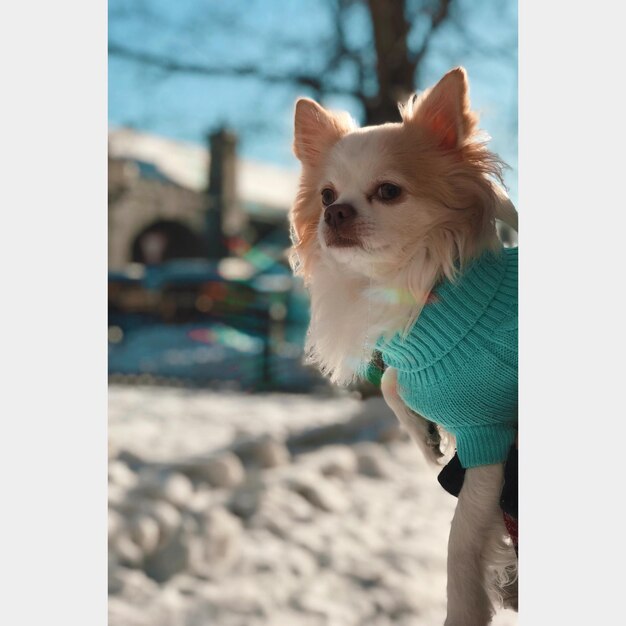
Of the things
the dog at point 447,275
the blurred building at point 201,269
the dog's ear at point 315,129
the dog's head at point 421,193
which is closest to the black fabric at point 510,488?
the dog at point 447,275

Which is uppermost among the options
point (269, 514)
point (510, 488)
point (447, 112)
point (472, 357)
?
point (447, 112)

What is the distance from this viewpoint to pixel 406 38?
5.24ft

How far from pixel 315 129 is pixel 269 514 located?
1.05 meters

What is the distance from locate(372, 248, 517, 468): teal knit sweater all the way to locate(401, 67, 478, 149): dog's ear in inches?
7.2

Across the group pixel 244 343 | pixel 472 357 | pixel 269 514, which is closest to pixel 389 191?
pixel 472 357

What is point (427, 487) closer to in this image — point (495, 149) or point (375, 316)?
point (375, 316)

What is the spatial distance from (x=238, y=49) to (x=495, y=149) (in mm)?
1056

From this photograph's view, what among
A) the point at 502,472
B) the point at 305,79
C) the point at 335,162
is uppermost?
the point at 305,79

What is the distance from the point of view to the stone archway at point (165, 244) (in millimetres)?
1982

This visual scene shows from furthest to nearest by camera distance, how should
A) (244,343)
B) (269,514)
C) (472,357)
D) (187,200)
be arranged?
(244,343), (187,200), (269,514), (472,357)

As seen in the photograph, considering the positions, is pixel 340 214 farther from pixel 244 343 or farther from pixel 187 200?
pixel 244 343

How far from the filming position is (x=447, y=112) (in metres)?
1.00

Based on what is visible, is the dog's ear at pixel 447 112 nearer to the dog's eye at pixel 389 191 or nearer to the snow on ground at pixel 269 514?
the dog's eye at pixel 389 191

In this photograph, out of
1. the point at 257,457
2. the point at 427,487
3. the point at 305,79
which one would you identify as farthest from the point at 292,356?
the point at 305,79
